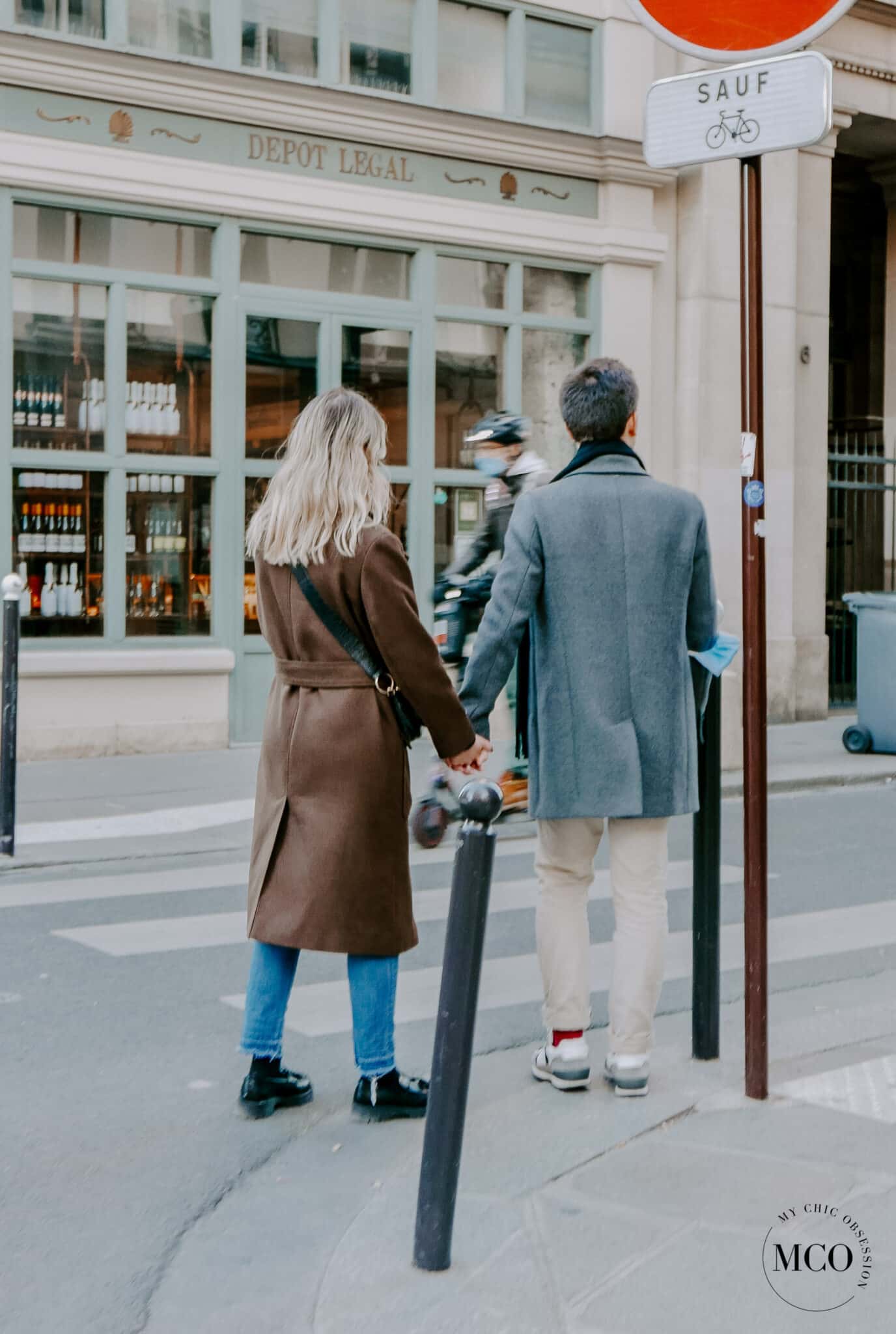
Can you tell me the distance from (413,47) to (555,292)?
2.42 meters

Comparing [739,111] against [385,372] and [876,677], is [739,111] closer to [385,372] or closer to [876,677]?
[876,677]

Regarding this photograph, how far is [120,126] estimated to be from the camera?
12.0 metres

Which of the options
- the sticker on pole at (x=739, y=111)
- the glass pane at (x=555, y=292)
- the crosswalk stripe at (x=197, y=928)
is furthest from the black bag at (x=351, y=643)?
Answer: the glass pane at (x=555, y=292)

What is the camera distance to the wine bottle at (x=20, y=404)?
467 inches

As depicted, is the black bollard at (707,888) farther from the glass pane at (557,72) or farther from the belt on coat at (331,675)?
the glass pane at (557,72)

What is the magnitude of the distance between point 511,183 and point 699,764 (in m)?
10.3

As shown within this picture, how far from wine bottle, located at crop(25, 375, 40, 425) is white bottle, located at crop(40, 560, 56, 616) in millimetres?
1020

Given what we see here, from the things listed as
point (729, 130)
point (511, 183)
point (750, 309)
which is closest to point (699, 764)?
point (750, 309)

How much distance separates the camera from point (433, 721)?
13.9ft

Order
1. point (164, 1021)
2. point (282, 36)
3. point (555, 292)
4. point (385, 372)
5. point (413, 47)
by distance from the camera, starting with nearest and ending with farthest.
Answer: point (164, 1021) < point (282, 36) < point (413, 47) < point (385, 372) < point (555, 292)

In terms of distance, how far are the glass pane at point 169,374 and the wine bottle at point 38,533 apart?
0.90m

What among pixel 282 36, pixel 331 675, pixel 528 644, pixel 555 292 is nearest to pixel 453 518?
pixel 555 292

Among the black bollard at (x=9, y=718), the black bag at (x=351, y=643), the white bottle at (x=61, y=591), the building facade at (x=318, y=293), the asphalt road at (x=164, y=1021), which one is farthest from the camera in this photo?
the white bottle at (x=61, y=591)

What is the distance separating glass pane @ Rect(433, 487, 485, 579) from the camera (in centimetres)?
1398
